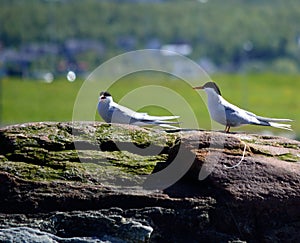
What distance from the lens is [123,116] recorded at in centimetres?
1089

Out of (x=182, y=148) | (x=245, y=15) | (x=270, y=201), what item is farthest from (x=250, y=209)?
A: (x=245, y=15)

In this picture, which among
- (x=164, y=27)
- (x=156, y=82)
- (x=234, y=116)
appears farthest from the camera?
(x=164, y=27)

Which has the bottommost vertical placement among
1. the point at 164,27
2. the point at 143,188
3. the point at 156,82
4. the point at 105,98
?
the point at 143,188

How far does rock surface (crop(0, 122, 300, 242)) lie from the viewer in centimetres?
888

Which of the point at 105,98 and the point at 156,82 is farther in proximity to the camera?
the point at 156,82

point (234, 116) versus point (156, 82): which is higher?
point (156, 82)

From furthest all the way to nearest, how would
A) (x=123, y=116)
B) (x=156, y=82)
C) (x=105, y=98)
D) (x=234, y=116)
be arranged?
(x=156, y=82) < (x=105, y=98) < (x=123, y=116) < (x=234, y=116)

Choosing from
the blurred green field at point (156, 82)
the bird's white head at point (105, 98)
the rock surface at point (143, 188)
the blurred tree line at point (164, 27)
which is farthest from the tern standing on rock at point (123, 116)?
the blurred tree line at point (164, 27)

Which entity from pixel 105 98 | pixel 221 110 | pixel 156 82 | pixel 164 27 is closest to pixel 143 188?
pixel 221 110

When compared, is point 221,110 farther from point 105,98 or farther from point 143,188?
point 143,188

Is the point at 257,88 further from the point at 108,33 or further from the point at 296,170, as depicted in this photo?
the point at 296,170

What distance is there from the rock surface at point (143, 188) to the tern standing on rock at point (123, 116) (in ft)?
3.55

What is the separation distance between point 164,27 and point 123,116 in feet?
318

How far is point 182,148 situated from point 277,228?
1.30 meters
